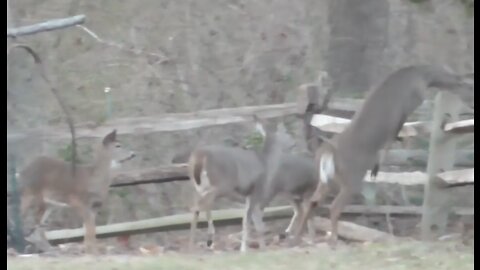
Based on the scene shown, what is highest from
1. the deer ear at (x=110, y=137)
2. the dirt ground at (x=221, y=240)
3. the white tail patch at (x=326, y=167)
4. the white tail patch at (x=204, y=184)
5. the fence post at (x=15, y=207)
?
the fence post at (x=15, y=207)

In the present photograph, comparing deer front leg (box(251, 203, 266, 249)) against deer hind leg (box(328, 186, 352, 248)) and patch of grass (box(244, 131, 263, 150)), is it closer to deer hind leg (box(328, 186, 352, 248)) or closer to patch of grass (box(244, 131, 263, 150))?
deer hind leg (box(328, 186, 352, 248))

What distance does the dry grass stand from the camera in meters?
10.0

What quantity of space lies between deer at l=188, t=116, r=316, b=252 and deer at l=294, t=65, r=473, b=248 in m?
0.38

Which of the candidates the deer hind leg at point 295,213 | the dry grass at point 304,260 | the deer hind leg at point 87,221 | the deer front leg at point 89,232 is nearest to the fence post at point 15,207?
the dry grass at point 304,260

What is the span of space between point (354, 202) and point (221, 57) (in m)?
6.77

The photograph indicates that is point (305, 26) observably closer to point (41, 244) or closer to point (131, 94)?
point (131, 94)

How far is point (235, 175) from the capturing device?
42.8ft

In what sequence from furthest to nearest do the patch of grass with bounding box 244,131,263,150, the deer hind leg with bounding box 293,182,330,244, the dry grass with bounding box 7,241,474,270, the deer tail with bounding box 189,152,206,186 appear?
the patch of grass with bounding box 244,131,263,150, the deer hind leg with bounding box 293,182,330,244, the deer tail with bounding box 189,152,206,186, the dry grass with bounding box 7,241,474,270

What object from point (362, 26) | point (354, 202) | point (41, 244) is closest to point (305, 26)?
point (362, 26)

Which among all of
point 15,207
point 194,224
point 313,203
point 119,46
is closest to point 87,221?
point 194,224

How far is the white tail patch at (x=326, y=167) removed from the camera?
43.2 feet

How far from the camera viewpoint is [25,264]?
991 centimetres

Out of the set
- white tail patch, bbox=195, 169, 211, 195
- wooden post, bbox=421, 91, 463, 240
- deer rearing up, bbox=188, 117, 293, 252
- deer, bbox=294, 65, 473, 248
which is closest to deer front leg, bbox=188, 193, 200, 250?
deer rearing up, bbox=188, 117, 293, 252

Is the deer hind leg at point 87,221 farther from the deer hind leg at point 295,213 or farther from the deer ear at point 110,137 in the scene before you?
the deer hind leg at point 295,213
